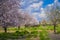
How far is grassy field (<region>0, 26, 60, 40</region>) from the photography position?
272 centimetres

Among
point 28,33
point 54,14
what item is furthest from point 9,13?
point 54,14

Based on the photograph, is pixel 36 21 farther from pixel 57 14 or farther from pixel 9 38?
pixel 9 38

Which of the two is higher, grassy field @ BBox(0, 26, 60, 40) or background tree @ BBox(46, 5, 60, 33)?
background tree @ BBox(46, 5, 60, 33)

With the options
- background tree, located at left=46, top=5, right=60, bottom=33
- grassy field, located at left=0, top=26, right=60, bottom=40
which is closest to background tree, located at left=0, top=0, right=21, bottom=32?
grassy field, located at left=0, top=26, right=60, bottom=40

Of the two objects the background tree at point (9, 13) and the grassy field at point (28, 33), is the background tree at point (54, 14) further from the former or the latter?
the background tree at point (9, 13)

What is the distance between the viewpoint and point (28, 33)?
2.77 m

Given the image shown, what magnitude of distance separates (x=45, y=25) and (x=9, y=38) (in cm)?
78

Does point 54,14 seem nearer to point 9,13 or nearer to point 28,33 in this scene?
point 28,33

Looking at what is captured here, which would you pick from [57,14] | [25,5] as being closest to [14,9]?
[25,5]

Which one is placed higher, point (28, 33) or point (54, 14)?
point (54, 14)

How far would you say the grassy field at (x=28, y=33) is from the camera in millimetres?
2723

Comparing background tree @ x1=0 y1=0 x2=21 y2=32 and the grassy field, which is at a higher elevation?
background tree @ x1=0 y1=0 x2=21 y2=32

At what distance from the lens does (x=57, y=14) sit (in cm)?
278

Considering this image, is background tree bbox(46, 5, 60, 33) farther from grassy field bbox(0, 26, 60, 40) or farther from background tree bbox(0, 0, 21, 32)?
background tree bbox(0, 0, 21, 32)
